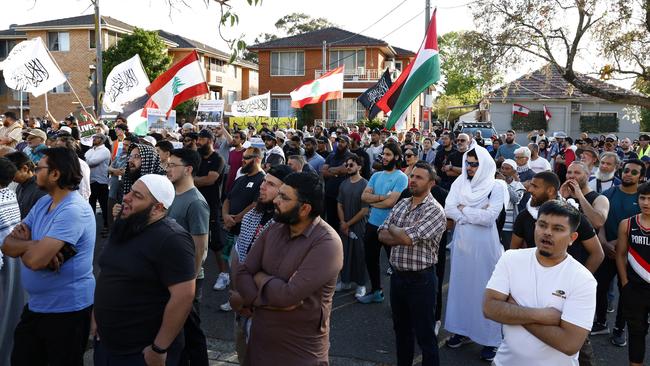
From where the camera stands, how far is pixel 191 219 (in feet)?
16.2

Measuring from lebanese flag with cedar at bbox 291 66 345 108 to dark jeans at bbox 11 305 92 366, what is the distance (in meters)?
14.9

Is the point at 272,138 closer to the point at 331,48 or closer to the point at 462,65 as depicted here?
the point at 462,65

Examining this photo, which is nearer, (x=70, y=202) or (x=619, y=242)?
(x=70, y=202)

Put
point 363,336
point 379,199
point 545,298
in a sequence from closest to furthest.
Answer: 1. point 545,298
2. point 363,336
3. point 379,199

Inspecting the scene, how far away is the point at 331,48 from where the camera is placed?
4288 centimetres

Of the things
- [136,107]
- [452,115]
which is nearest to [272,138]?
[136,107]

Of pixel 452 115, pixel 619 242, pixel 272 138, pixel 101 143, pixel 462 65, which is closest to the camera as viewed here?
pixel 619 242

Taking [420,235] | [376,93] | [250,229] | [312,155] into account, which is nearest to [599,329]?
[420,235]

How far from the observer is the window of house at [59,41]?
1697 inches

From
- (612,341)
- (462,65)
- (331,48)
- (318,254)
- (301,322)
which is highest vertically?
(331,48)

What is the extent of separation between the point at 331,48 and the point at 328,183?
1381 inches

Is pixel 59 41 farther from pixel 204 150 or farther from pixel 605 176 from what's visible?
pixel 605 176

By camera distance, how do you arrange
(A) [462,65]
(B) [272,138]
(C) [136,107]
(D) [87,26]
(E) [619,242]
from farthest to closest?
(D) [87,26], (A) [462,65], (C) [136,107], (B) [272,138], (E) [619,242]

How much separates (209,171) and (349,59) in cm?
3587
